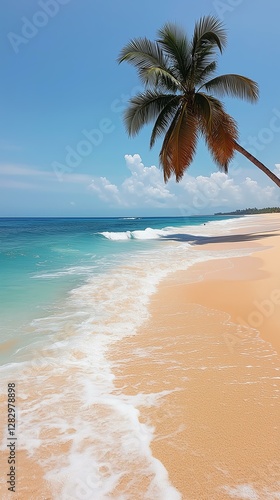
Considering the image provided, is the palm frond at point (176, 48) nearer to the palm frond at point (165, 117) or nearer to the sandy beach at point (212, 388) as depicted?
the palm frond at point (165, 117)

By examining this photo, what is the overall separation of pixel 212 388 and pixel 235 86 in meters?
→ 16.2

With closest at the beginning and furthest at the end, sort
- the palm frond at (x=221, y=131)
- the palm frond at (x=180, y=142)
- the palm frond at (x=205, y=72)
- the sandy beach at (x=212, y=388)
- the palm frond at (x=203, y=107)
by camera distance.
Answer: the sandy beach at (x=212, y=388) → the palm frond at (x=203, y=107) → the palm frond at (x=180, y=142) → the palm frond at (x=221, y=131) → the palm frond at (x=205, y=72)

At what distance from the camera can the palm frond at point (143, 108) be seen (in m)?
15.9

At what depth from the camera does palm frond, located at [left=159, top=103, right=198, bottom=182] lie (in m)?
14.3

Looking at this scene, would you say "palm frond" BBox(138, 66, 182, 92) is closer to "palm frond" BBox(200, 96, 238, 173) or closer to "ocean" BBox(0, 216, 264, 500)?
"palm frond" BBox(200, 96, 238, 173)

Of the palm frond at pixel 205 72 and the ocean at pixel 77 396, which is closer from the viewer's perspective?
the ocean at pixel 77 396

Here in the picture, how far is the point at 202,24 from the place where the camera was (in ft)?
50.3

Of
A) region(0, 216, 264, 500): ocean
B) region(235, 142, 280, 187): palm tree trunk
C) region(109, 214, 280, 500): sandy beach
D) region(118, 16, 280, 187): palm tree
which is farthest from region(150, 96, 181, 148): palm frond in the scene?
region(109, 214, 280, 500): sandy beach

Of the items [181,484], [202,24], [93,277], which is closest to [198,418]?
[181,484]

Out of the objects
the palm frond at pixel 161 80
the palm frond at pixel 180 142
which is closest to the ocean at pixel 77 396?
the palm frond at pixel 180 142

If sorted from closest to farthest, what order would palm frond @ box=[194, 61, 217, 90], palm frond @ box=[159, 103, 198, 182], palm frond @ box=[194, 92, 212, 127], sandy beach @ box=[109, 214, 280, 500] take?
sandy beach @ box=[109, 214, 280, 500]
palm frond @ box=[194, 92, 212, 127]
palm frond @ box=[159, 103, 198, 182]
palm frond @ box=[194, 61, 217, 90]

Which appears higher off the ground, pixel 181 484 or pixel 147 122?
pixel 147 122

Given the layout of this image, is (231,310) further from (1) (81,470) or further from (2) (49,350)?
(1) (81,470)

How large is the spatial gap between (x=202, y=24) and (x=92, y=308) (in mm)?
16425
